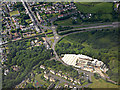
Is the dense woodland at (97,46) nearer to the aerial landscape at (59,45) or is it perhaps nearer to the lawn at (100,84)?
the aerial landscape at (59,45)

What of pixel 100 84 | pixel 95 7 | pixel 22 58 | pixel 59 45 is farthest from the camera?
pixel 95 7

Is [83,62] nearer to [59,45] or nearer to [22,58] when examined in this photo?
[59,45]

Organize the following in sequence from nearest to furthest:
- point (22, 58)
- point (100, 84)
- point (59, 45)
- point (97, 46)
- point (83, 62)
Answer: point (100, 84) < point (83, 62) < point (22, 58) < point (97, 46) < point (59, 45)

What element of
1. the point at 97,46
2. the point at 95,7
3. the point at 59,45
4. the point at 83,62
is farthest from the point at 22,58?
the point at 95,7

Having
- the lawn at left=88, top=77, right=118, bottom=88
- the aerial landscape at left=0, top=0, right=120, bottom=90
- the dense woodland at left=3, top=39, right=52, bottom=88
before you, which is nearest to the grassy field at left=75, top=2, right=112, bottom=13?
the aerial landscape at left=0, top=0, right=120, bottom=90

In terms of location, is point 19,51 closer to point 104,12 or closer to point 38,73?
point 38,73

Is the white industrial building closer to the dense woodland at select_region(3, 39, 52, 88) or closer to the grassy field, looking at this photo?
the dense woodland at select_region(3, 39, 52, 88)

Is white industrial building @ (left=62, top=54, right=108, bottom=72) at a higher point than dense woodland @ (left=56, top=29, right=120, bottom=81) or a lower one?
lower
